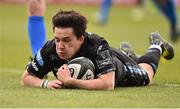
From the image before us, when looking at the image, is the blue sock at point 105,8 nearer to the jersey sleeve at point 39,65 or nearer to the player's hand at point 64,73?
the jersey sleeve at point 39,65

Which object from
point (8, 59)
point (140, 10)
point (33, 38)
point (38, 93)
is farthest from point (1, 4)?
point (38, 93)

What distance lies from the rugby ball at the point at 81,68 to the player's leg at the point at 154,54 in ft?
4.40

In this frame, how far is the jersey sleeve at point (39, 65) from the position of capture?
7.41 meters

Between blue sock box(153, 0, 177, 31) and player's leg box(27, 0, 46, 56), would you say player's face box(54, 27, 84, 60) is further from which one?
blue sock box(153, 0, 177, 31)

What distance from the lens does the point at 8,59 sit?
12562mm

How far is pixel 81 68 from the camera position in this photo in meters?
7.14

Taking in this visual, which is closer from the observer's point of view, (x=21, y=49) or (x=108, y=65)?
(x=108, y=65)

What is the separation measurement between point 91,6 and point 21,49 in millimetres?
18207

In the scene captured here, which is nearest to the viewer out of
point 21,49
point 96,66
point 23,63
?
point 96,66

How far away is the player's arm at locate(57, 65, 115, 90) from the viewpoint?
23.3 ft

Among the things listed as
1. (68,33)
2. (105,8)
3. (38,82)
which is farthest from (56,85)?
(105,8)

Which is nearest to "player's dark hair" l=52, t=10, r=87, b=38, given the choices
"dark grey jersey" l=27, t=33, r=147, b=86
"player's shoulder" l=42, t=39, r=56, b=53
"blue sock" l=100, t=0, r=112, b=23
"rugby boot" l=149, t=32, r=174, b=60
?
"dark grey jersey" l=27, t=33, r=147, b=86

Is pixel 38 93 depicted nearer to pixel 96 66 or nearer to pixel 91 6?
pixel 96 66

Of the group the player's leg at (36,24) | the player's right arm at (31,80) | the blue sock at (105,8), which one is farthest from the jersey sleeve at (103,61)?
the blue sock at (105,8)
